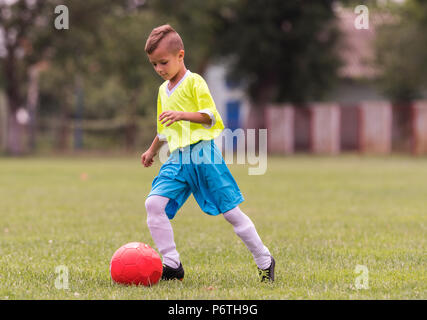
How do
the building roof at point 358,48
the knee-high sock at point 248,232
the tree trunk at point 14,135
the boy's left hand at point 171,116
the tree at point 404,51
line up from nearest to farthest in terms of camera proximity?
1. the boy's left hand at point 171,116
2. the knee-high sock at point 248,232
3. the tree trunk at point 14,135
4. the tree at point 404,51
5. the building roof at point 358,48

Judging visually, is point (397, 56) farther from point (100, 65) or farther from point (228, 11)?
point (100, 65)

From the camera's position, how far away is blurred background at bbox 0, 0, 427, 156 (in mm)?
29078

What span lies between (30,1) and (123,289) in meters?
25.2

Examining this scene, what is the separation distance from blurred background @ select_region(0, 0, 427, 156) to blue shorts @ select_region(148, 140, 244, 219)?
22.1 metres

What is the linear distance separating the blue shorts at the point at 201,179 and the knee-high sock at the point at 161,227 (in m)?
0.06

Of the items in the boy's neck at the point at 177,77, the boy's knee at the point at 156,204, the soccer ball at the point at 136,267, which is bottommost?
the soccer ball at the point at 136,267

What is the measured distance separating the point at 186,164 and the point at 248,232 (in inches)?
27.3

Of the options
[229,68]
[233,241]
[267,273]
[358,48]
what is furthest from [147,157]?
[358,48]

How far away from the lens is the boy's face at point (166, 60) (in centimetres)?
493

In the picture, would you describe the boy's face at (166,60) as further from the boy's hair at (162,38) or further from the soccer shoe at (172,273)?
the soccer shoe at (172,273)

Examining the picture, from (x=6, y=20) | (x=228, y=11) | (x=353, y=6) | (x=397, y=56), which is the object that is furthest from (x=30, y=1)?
(x=397, y=56)

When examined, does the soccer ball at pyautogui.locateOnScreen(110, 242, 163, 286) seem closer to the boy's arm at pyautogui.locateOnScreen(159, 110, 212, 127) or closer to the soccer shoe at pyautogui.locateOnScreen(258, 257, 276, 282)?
the soccer shoe at pyautogui.locateOnScreen(258, 257, 276, 282)

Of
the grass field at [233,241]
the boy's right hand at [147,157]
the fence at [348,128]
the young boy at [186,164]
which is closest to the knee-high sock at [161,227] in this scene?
the young boy at [186,164]

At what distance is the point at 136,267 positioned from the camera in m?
4.99
